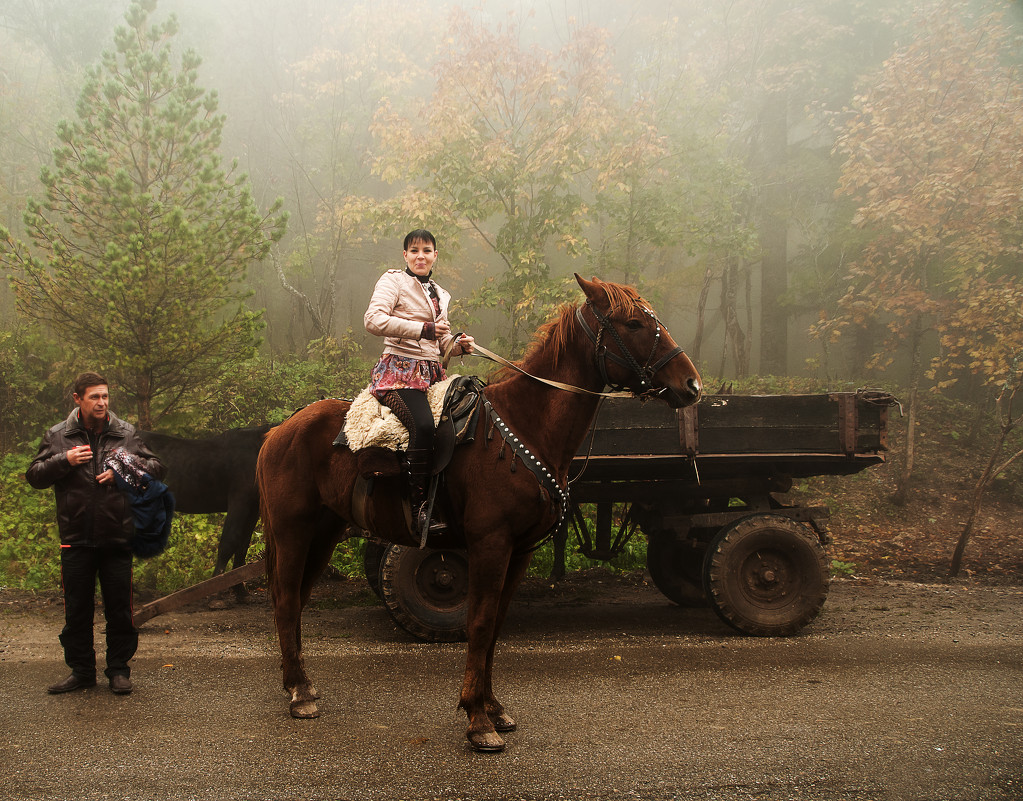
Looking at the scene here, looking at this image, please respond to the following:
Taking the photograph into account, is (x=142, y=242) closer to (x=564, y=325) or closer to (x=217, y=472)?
(x=217, y=472)

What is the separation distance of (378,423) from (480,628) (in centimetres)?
127

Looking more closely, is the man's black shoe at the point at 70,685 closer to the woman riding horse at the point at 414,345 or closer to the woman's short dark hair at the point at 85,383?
the woman's short dark hair at the point at 85,383

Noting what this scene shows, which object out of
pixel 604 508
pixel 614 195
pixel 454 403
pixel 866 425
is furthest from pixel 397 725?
pixel 614 195

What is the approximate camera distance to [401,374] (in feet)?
14.0

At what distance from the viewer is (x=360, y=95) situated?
19125 millimetres

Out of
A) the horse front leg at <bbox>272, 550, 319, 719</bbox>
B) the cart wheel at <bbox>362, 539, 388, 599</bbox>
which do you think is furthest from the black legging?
the cart wheel at <bbox>362, 539, 388, 599</bbox>

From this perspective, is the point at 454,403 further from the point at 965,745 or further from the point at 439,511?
the point at 965,745

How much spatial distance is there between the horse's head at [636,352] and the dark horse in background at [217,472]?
4815 mm

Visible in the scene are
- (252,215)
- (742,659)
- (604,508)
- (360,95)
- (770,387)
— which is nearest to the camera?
(742,659)

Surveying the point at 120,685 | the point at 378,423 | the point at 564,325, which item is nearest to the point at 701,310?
the point at 564,325

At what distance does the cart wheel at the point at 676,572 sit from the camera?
7.41 meters

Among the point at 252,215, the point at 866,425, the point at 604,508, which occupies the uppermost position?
the point at 252,215

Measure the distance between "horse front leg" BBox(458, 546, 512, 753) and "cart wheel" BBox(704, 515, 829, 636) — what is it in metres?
2.93

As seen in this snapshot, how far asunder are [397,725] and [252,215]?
8235 millimetres
